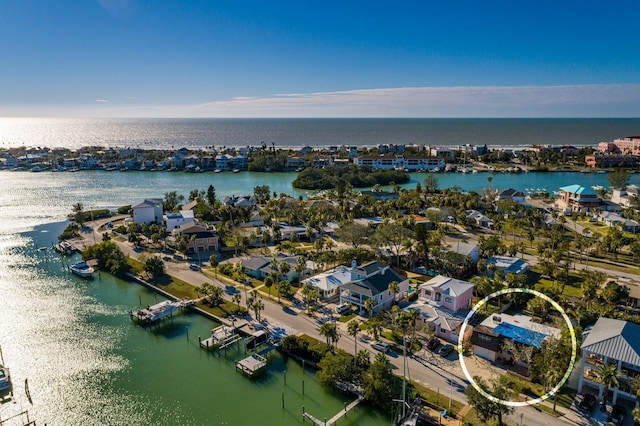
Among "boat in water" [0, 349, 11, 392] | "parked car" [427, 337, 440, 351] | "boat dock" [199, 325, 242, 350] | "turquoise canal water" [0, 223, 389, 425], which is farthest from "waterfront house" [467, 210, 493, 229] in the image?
"boat in water" [0, 349, 11, 392]

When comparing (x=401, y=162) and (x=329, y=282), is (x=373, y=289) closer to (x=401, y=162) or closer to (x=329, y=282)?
(x=329, y=282)

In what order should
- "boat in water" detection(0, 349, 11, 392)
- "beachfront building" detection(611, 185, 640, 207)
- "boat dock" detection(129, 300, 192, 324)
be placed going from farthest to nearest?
1. "beachfront building" detection(611, 185, 640, 207)
2. "boat dock" detection(129, 300, 192, 324)
3. "boat in water" detection(0, 349, 11, 392)

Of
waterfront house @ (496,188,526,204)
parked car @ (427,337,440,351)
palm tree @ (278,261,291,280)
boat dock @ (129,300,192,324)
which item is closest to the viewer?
parked car @ (427,337,440,351)

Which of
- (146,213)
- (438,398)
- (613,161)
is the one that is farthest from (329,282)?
(613,161)

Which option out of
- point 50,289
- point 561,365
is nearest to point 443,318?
point 561,365

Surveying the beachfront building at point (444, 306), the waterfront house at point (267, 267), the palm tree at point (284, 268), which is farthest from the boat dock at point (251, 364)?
the waterfront house at point (267, 267)

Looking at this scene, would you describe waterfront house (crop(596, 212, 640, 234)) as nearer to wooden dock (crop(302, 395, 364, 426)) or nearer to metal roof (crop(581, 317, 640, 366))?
metal roof (crop(581, 317, 640, 366))
